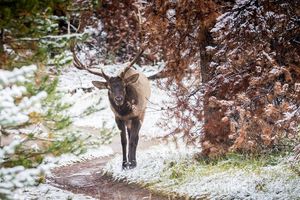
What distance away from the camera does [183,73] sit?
10547mm

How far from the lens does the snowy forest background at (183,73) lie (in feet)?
16.2

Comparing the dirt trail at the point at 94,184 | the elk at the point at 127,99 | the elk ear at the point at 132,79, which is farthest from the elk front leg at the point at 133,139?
the elk ear at the point at 132,79

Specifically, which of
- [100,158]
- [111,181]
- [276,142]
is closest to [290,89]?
[276,142]

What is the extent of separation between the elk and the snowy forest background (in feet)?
3.73

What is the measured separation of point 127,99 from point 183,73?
213 centimetres

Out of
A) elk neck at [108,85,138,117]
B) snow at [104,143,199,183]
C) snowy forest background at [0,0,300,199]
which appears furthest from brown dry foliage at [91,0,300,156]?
elk neck at [108,85,138,117]

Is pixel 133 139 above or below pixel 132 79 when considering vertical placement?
below

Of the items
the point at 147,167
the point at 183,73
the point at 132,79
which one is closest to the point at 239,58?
the point at 183,73

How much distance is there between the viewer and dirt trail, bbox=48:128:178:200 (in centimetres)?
1019

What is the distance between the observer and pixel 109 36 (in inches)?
1043

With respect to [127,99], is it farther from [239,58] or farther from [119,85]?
[239,58]

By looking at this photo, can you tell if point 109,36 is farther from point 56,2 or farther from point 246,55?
point 56,2

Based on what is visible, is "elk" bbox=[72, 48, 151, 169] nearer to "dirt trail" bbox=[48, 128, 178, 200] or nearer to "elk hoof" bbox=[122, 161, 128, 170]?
"elk hoof" bbox=[122, 161, 128, 170]

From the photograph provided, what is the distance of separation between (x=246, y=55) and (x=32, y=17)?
3976 mm
